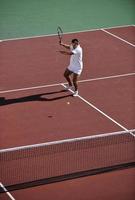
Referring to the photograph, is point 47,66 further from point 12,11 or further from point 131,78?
point 12,11

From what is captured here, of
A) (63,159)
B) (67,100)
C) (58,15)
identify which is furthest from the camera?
(58,15)

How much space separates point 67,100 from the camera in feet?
55.6

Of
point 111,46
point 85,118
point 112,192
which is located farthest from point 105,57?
point 112,192

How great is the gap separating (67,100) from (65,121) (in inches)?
56.1

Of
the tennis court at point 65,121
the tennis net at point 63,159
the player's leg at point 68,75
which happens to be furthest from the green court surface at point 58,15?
the tennis net at point 63,159

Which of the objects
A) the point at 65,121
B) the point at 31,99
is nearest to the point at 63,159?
the point at 65,121

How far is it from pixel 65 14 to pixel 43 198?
47.4 feet

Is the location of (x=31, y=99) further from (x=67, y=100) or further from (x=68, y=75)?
(x=68, y=75)

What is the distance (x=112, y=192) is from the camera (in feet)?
40.2

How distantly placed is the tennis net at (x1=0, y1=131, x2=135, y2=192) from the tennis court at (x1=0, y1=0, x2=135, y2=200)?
20mm

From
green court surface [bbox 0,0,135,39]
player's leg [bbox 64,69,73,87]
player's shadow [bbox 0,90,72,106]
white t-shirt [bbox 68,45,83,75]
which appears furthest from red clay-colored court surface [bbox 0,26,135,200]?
green court surface [bbox 0,0,135,39]

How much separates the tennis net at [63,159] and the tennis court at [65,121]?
0.07ft

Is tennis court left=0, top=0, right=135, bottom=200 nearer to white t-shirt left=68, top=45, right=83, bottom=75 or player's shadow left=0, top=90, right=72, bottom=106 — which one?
player's shadow left=0, top=90, right=72, bottom=106

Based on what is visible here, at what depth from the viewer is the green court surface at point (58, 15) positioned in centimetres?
2348
